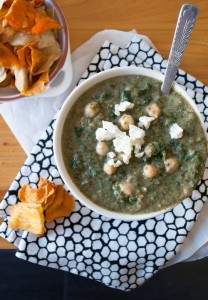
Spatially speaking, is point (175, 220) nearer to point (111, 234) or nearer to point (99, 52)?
point (111, 234)

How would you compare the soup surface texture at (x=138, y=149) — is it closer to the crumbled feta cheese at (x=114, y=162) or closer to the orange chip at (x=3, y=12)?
the crumbled feta cheese at (x=114, y=162)

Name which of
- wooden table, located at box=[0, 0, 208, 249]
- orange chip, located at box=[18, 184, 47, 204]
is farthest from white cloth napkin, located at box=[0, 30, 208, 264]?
orange chip, located at box=[18, 184, 47, 204]

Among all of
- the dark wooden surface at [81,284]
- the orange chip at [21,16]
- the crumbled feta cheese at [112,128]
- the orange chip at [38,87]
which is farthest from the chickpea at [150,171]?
the dark wooden surface at [81,284]

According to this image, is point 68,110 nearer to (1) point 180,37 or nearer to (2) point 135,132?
(2) point 135,132

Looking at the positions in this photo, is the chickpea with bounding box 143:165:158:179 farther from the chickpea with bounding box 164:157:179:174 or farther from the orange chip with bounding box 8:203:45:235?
the orange chip with bounding box 8:203:45:235

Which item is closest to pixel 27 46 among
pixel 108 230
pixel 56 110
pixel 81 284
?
pixel 56 110
